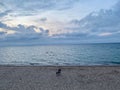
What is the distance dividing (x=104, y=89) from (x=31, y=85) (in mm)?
5301

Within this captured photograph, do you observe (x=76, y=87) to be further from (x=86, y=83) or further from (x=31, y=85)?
(x=31, y=85)

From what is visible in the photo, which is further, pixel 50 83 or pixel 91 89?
pixel 50 83

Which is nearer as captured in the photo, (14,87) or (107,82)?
(14,87)

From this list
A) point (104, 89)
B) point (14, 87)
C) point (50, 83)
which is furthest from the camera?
point (50, 83)

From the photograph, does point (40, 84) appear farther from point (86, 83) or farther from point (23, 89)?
point (86, 83)

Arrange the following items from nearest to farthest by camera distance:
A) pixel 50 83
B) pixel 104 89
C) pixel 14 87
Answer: pixel 104 89 < pixel 14 87 < pixel 50 83

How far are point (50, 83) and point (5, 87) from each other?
335 cm

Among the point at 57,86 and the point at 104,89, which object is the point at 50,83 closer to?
the point at 57,86

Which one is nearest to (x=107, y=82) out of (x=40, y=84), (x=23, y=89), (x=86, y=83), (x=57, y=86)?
(x=86, y=83)

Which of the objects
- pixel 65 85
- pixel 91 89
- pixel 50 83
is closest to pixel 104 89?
pixel 91 89

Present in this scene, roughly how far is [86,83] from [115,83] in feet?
7.05

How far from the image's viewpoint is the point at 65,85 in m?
15.0

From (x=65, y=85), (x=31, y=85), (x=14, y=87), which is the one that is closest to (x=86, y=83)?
(x=65, y=85)

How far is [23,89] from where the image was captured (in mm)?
14062
